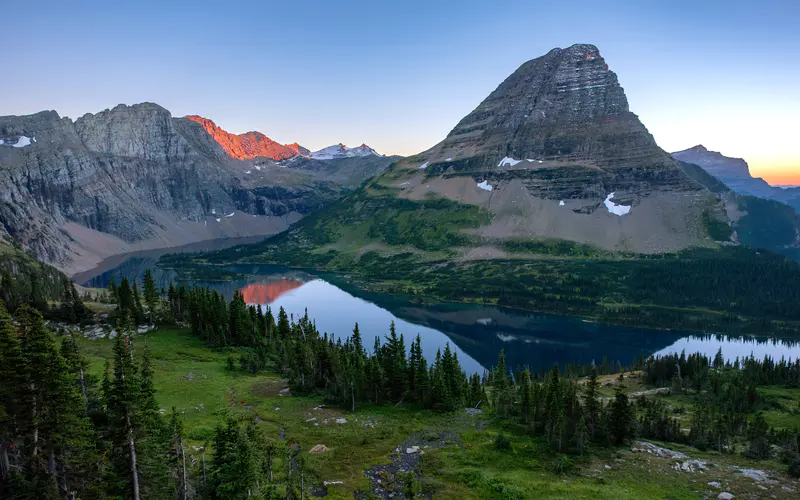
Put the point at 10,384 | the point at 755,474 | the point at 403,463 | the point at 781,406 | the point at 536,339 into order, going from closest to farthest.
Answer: the point at 10,384
the point at 755,474
the point at 403,463
the point at 781,406
the point at 536,339

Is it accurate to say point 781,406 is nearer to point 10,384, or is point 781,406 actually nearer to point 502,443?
point 502,443

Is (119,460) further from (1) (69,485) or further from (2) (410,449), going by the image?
(2) (410,449)

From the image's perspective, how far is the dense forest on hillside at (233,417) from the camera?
2647 centimetres

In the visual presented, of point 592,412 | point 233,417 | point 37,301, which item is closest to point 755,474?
point 592,412

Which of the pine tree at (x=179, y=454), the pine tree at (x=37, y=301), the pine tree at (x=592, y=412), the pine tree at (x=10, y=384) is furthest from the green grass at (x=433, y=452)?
the pine tree at (x=37, y=301)

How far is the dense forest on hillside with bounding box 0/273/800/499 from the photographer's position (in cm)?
2647

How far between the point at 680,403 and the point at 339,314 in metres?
134

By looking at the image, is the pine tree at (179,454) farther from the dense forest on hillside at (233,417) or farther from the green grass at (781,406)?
the green grass at (781,406)

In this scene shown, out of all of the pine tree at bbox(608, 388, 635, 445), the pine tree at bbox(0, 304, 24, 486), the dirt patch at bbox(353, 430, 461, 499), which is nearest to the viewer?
the pine tree at bbox(0, 304, 24, 486)

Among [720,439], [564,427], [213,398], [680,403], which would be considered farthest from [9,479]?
[680,403]

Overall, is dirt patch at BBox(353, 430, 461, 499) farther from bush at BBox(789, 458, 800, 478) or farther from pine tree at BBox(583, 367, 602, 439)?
bush at BBox(789, 458, 800, 478)

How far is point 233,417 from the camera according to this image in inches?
1427

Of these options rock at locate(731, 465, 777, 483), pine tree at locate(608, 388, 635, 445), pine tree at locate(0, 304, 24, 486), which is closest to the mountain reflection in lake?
pine tree at locate(608, 388, 635, 445)

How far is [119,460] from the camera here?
Result: 27531 mm
